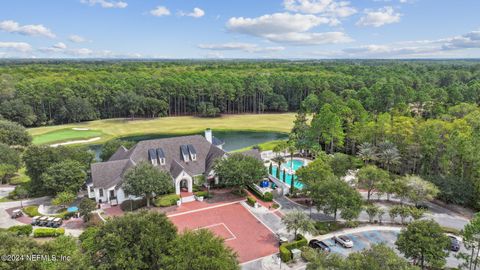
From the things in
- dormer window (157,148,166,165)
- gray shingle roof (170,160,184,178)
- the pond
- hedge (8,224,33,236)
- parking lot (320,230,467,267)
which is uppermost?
dormer window (157,148,166,165)

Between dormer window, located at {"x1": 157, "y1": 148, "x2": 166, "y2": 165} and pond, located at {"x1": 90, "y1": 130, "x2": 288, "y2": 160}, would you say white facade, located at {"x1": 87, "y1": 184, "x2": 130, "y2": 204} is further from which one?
pond, located at {"x1": 90, "y1": 130, "x2": 288, "y2": 160}

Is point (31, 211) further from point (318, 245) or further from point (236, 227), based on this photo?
point (318, 245)

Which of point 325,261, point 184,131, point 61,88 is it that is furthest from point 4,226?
point 61,88

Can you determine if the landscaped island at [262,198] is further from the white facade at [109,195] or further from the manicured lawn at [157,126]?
the manicured lawn at [157,126]

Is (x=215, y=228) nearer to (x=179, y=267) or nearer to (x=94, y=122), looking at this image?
(x=179, y=267)

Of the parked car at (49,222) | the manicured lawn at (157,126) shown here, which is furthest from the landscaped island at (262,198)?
the manicured lawn at (157,126)

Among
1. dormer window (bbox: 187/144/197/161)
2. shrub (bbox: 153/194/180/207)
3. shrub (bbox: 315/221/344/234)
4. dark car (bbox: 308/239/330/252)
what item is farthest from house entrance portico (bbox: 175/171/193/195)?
dark car (bbox: 308/239/330/252)
